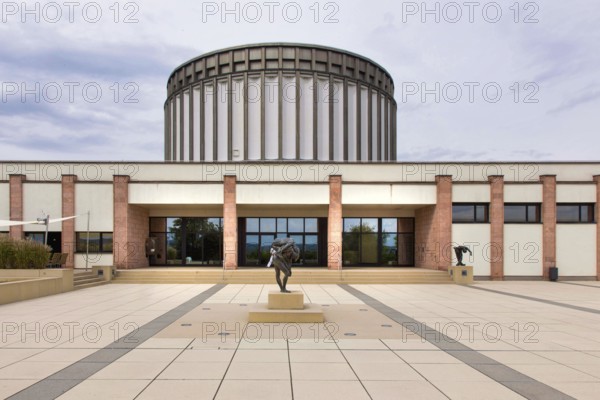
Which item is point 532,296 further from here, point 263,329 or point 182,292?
point 182,292

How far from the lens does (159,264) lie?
3088cm

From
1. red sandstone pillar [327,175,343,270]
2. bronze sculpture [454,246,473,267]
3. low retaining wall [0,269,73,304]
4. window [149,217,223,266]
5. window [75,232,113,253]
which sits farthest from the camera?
window [149,217,223,266]

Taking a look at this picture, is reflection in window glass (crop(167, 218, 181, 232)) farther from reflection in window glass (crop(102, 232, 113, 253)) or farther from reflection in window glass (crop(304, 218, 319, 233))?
reflection in window glass (crop(304, 218, 319, 233))

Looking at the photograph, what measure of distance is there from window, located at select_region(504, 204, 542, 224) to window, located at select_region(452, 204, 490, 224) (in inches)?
53.6

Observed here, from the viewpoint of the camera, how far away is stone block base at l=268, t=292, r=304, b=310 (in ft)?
41.1

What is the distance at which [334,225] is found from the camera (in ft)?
87.3

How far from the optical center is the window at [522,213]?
27.3 meters

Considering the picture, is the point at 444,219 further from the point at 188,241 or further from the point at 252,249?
the point at 188,241

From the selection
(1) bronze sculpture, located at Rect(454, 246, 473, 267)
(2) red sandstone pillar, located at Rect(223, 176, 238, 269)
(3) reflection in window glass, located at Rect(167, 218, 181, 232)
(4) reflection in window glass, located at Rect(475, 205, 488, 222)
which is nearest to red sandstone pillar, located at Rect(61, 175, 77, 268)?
(3) reflection in window glass, located at Rect(167, 218, 181, 232)

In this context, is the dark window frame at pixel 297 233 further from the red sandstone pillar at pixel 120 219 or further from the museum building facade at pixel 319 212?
the red sandstone pillar at pixel 120 219

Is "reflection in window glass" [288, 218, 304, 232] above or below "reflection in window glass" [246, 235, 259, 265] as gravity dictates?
above

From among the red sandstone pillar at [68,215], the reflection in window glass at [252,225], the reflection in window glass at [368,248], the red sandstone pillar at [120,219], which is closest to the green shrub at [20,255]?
the red sandstone pillar at [120,219]

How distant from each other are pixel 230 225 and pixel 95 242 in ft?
28.8

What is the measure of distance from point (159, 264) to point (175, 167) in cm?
770
